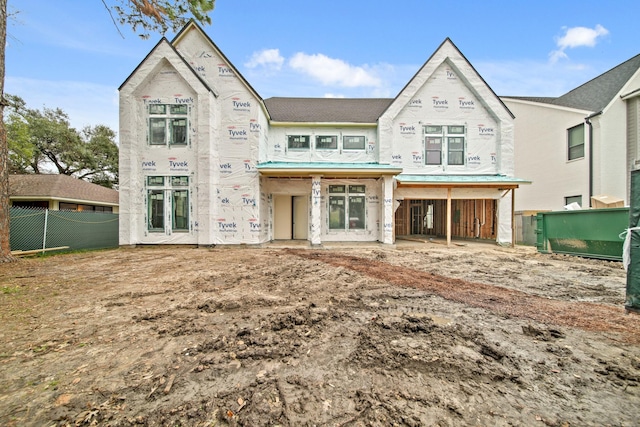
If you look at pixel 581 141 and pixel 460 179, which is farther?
pixel 581 141

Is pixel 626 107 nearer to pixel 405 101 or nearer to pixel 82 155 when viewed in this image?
pixel 405 101

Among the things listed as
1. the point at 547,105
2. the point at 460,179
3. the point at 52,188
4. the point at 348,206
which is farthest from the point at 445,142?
the point at 52,188

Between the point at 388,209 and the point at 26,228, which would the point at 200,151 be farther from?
the point at 388,209

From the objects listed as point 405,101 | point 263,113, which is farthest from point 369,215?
point 263,113

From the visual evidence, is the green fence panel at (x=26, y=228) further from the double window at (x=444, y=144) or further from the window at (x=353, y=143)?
the double window at (x=444, y=144)

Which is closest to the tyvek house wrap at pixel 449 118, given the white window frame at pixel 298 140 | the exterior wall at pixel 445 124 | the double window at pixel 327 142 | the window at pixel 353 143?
the exterior wall at pixel 445 124

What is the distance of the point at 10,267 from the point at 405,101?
1568 cm

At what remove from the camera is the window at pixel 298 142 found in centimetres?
1338

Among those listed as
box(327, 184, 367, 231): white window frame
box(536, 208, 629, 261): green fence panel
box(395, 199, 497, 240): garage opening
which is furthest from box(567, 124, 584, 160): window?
box(327, 184, 367, 231): white window frame

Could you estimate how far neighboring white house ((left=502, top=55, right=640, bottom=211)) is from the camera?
38.8ft

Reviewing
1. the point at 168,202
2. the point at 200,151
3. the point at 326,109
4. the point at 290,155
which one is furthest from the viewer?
the point at 326,109

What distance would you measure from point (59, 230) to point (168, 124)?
6.19m

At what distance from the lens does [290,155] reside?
43.8ft

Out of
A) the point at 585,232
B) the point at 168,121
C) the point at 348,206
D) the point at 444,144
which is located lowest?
the point at 585,232
